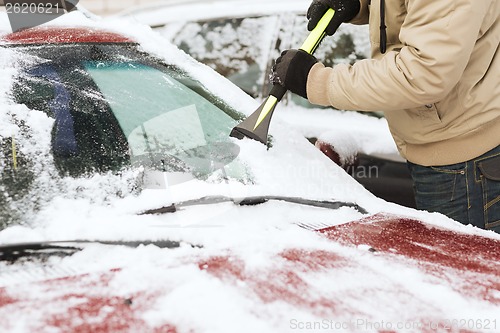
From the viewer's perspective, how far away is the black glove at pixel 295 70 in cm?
191

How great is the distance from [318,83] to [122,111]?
24.1 inches

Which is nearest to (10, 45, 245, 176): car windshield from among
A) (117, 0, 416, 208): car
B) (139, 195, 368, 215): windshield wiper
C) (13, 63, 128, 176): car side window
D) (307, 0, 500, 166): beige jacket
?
(13, 63, 128, 176): car side window

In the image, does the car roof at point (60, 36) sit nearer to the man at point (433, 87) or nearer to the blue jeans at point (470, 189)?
the man at point (433, 87)

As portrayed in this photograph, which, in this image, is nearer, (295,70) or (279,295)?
(279,295)

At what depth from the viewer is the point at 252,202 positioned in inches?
64.6

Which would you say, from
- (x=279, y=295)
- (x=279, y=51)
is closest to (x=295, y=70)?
(x=279, y=295)

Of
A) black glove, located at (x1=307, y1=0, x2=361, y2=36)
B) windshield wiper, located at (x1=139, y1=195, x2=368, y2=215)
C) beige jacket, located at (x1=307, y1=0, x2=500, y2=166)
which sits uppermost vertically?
black glove, located at (x1=307, y1=0, x2=361, y2=36)

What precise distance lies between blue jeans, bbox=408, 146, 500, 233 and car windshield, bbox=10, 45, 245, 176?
0.74 meters

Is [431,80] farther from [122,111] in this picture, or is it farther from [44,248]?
[44,248]

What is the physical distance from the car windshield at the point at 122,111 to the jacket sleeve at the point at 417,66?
375 mm

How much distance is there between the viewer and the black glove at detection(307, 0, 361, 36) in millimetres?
2146

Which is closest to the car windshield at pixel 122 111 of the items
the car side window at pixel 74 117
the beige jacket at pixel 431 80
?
the car side window at pixel 74 117

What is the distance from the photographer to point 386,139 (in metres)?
3.16

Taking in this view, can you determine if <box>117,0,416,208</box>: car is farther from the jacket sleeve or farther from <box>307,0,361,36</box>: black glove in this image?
the jacket sleeve
